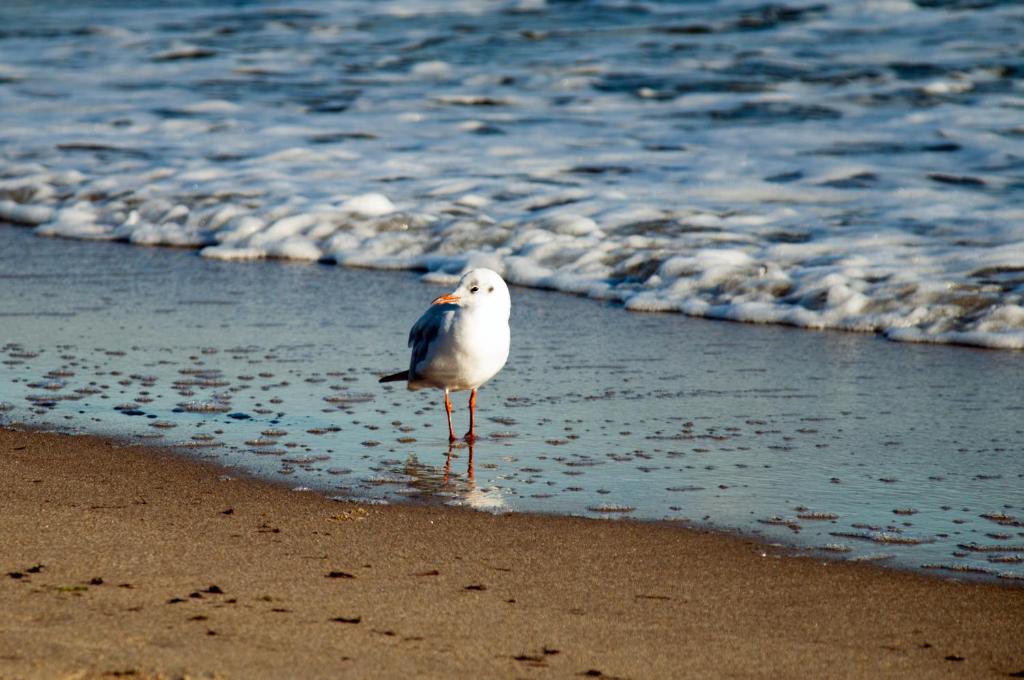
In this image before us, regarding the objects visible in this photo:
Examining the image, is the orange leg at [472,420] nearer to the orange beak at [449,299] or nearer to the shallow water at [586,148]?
the orange beak at [449,299]

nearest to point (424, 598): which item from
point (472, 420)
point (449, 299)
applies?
point (472, 420)

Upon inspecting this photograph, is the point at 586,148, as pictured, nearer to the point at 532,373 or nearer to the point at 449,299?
the point at 532,373

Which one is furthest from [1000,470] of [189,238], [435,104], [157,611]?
[435,104]

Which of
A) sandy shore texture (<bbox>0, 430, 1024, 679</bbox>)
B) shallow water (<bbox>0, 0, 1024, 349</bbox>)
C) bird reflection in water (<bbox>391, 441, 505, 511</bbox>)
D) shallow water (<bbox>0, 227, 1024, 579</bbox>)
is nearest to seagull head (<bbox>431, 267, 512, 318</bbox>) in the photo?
shallow water (<bbox>0, 227, 1024, 579</bbox>)

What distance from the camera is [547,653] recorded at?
3162 millimetres

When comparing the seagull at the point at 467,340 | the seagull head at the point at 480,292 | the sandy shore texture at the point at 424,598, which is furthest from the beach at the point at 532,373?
the seagull head at the point at 480,292

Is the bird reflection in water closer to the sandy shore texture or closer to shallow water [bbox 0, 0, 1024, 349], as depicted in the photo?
the sandy shore texture

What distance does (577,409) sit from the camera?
5.76m

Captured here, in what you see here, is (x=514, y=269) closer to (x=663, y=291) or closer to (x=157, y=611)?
(x=663, y=291)

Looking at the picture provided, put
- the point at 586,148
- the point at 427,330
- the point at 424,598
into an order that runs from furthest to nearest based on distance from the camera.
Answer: the point at 586,148 → the point at 427,330 → the point at 424,598

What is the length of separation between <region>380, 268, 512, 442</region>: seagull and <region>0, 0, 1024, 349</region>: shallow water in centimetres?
239

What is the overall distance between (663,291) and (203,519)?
4368 millimetres

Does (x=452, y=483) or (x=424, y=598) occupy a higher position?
(x=424, y=598)

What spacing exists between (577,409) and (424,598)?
2.30 meters
